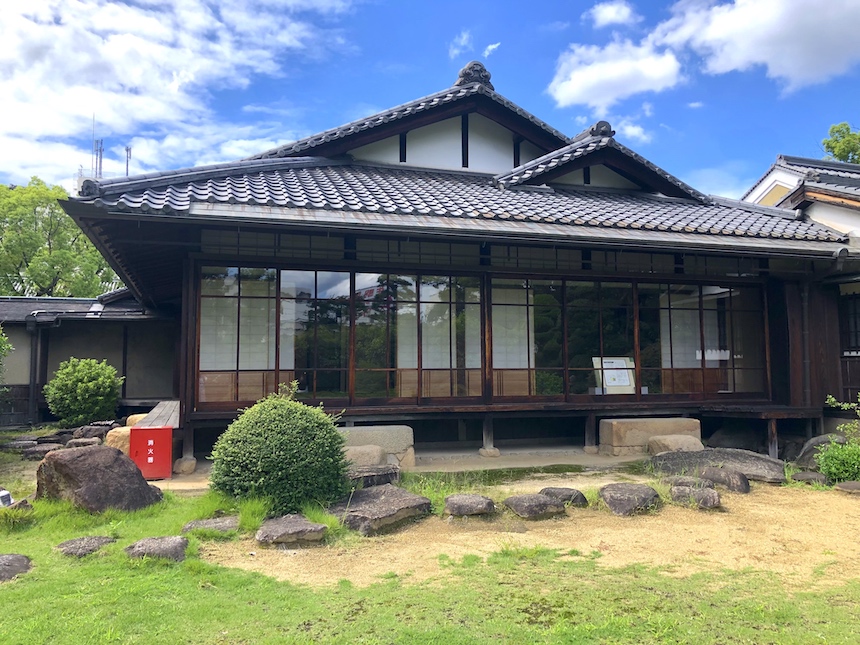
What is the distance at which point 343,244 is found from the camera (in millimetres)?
10289

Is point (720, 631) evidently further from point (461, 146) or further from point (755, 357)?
point (461, 146)

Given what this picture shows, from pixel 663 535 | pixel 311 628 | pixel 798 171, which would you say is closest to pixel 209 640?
pixel 311 628

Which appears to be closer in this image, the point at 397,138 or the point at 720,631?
the point at 720,631

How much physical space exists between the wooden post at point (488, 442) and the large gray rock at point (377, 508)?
4096 mm

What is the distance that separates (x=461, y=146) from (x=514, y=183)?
1881 mm

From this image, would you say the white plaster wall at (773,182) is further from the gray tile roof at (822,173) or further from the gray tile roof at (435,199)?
the gray tile roof at (435,199)

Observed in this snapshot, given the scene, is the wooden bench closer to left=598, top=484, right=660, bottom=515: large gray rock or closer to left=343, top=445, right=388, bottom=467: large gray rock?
left=343, top=445, right=388, bottom=467: large gray rock

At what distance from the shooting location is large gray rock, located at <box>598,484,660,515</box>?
639 centimetres

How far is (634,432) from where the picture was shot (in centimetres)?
1083

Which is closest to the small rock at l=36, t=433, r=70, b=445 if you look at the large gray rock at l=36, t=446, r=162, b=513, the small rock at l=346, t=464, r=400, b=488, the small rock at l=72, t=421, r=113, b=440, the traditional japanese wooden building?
the small rock at l=72, t=421, r=113, b=440

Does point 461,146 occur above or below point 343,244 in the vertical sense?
above

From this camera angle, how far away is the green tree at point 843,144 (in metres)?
22.0

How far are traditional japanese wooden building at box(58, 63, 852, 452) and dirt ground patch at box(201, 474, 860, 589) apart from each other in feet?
14.2

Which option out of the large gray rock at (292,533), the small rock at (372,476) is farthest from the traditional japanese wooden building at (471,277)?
the large gray rock at (292,533)
